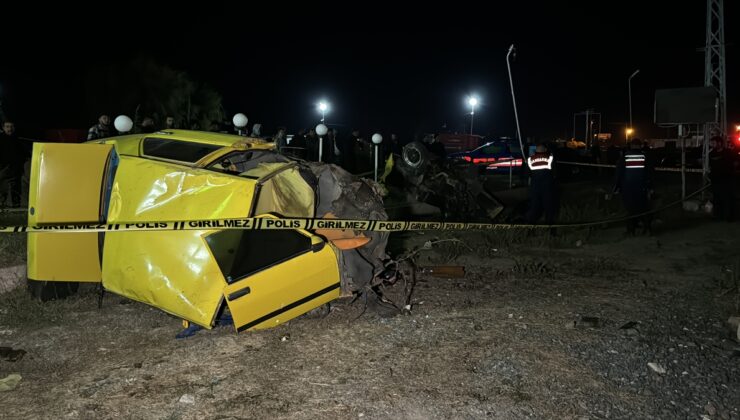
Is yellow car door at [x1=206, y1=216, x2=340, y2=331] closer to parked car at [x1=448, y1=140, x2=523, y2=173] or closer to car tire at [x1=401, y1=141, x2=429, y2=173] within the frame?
car tire at [x1=401, y1=141, x2=429, y2=173]

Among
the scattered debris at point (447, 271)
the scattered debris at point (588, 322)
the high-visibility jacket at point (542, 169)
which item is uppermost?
the high-visibility jacket at point (542, 169)

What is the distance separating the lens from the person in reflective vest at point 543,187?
28.1 feet

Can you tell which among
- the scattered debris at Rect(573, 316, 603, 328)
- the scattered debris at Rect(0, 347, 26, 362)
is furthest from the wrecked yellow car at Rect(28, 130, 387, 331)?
the scattered debris at Rect(573, 316, 603, 328)

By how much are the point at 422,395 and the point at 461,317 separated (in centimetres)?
147

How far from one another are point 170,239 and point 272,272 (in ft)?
2.38

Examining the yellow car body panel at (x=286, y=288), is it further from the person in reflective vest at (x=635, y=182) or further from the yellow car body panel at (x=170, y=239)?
the person in reflective vest at (x=635, y=182)

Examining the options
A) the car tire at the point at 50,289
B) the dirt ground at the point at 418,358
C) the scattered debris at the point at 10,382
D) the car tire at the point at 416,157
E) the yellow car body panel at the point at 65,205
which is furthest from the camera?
the car tire at the point at 416,157

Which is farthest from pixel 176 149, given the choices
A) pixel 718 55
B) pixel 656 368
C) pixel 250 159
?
pixel 718 55

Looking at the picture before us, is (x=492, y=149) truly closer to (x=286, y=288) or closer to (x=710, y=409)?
(x=286, y=288)

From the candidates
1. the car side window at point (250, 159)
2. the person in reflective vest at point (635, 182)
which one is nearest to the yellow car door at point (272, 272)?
the car side window at point (250, 159)

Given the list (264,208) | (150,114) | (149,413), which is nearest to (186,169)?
(264,208)

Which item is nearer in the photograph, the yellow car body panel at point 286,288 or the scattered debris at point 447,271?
the yellow car body panel at point 286,288

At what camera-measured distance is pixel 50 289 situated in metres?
4.84

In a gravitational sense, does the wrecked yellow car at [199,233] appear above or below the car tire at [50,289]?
above
